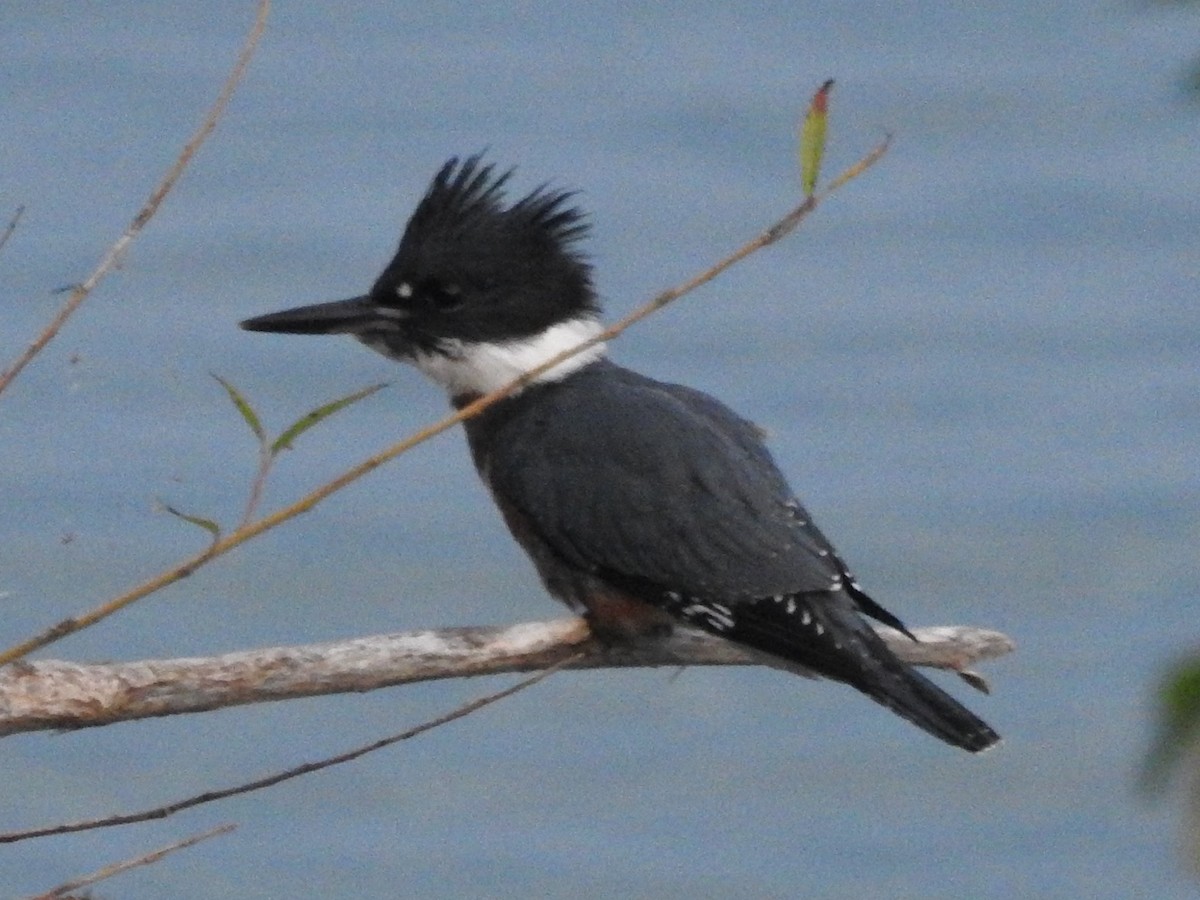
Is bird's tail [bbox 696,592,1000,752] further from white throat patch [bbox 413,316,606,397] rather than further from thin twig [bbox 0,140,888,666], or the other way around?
thin twig [bbox 0,140,888,666]

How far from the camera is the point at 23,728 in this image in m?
2.19

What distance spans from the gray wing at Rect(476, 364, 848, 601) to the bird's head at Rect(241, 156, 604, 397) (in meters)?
0.15

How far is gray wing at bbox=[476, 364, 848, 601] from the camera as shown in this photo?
2.99 meters

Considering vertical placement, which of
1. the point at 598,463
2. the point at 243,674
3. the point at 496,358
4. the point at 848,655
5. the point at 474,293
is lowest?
the point at 848,655

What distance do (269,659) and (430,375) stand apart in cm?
128

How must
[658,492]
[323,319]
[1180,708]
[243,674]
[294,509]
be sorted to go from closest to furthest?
[1180,708] → [294,509] → [243,674] → [658,492] → [323,319]

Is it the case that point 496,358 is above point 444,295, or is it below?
below

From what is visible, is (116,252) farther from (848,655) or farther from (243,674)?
(848,655)

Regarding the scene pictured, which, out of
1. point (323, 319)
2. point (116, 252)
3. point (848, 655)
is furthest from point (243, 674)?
point (323, 319)

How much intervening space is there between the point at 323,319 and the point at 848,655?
3.50 feet

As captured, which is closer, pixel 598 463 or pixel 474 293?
pixel 598 463

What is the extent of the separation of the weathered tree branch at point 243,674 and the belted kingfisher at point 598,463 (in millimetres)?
323

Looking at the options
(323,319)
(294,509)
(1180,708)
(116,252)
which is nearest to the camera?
(1180,708)

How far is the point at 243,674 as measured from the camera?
225 cm
